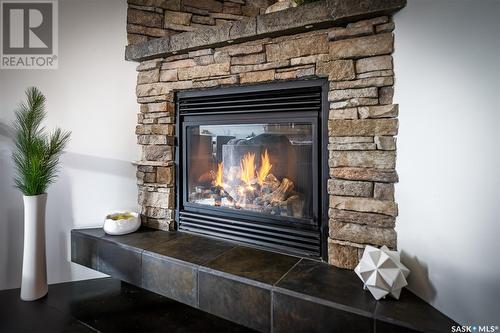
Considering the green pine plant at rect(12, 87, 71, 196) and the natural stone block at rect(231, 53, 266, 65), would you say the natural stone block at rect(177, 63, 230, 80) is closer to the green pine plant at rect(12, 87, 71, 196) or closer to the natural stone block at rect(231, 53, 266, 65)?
the natural stone block at rect(231, 53, 266, 65)

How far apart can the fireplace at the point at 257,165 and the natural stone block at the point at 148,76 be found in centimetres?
24

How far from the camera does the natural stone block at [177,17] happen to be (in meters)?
2.17

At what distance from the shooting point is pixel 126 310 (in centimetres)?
178

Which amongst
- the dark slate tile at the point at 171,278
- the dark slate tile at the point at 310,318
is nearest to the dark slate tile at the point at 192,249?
the dark slate tile at the point at 171,278

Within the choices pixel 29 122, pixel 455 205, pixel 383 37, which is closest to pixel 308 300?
pixel 455 205

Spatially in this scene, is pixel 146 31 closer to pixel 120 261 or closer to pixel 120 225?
pixel 120 225

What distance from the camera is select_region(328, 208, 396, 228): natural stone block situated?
1.41 m

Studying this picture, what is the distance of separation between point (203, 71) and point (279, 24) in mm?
572

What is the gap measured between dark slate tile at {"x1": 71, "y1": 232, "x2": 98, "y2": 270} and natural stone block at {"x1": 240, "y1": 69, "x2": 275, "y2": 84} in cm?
141

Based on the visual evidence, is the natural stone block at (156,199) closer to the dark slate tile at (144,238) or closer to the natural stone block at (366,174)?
the dark slate tile at (144,238)

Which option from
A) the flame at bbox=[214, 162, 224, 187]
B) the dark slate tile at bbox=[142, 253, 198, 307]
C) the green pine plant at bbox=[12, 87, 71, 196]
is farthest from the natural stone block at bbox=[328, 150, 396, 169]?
the green pine plant at bbox=[12, 87, 71, 196]

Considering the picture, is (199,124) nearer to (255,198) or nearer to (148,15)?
(255,198)

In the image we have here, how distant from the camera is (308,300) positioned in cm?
123

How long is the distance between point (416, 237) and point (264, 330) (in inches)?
31.5
